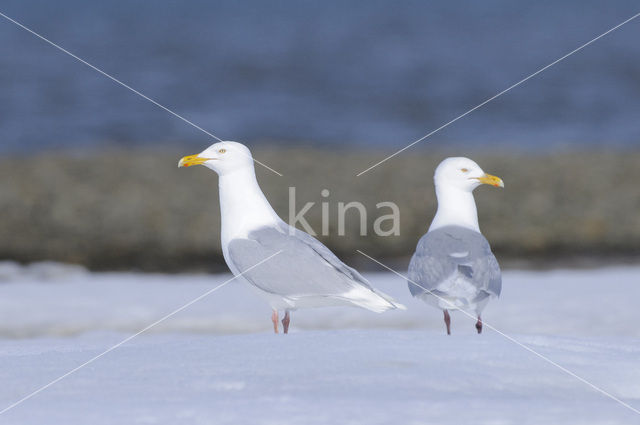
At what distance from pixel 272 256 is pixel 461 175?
33.8 inches

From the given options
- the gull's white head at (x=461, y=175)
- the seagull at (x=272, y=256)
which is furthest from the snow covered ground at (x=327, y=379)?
the gull's white head at (x=461, y=175)

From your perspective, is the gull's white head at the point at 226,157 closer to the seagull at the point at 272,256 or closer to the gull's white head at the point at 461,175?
the seagull at the point at 272,256

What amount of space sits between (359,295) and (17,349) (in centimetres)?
146

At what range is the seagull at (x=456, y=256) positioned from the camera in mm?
3732

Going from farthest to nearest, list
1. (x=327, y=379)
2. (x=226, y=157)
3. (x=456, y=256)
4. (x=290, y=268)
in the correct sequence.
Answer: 1. (x=226, y=157)
2. (x=290, y=268)
3. (x=456, y=256)
4. (x=327, y=379)

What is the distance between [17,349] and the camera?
3.99 metres

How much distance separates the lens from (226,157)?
159 inches

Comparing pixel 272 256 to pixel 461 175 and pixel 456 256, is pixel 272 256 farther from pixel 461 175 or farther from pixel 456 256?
pixel 461 175

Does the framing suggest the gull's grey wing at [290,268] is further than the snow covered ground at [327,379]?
Yes

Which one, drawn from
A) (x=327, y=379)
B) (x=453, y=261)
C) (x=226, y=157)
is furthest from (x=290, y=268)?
(x=327, y=379)

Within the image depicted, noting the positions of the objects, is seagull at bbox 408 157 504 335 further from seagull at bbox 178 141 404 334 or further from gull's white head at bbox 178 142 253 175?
gull's white head at bbox 178 142 253 175

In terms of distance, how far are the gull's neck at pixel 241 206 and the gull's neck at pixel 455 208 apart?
2.35 ft

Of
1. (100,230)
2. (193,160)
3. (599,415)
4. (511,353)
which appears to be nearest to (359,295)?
(511,353)

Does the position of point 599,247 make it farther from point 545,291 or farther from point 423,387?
point 423,387
